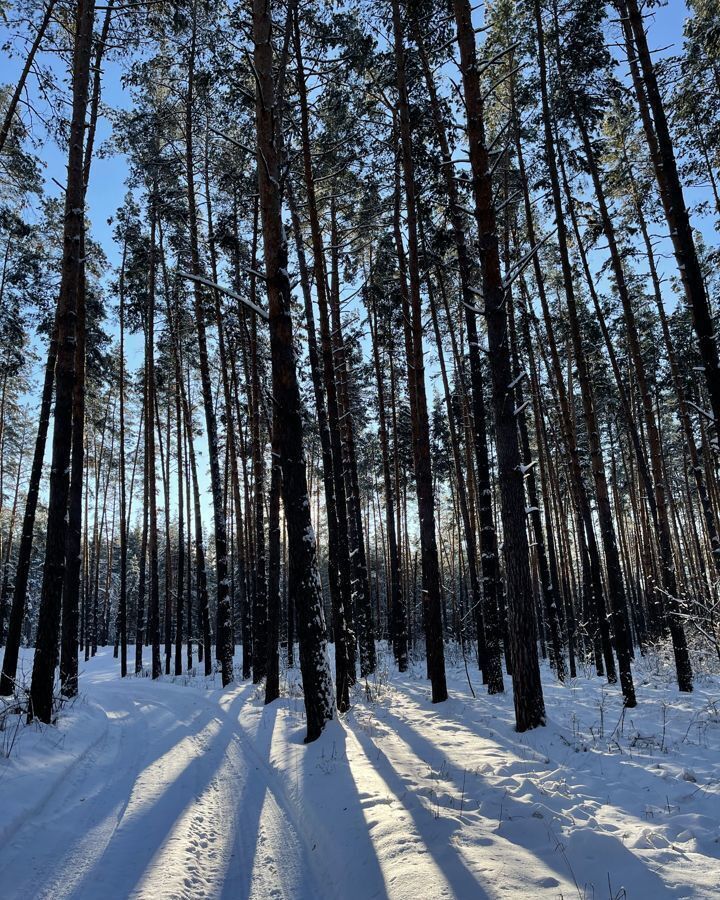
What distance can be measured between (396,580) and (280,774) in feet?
39.0

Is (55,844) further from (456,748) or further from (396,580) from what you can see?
(396,580)

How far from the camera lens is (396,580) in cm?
1795

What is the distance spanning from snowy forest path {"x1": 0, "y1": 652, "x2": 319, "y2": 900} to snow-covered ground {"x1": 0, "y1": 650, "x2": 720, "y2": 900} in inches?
0.8

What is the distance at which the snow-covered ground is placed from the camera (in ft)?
11.4

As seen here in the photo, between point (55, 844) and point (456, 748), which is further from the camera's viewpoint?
point (456, 748)

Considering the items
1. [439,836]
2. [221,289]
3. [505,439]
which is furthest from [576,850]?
[221,289]

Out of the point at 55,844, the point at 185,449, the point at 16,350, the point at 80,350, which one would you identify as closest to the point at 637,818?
the point at 55,844

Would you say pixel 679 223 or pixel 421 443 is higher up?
pixel 679 223

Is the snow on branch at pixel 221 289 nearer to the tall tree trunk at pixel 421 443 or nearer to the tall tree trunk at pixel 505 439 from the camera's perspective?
the tall tree trunk at pixel 505 439

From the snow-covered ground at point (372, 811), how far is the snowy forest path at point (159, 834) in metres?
0.02

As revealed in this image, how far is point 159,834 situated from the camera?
4512 mm

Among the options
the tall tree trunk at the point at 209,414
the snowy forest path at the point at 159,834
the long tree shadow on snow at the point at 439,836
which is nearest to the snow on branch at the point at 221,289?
the snowy forest path at the point at 159,834

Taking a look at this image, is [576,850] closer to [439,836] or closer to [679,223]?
[439,836]

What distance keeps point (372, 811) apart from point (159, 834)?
1.84 meters
